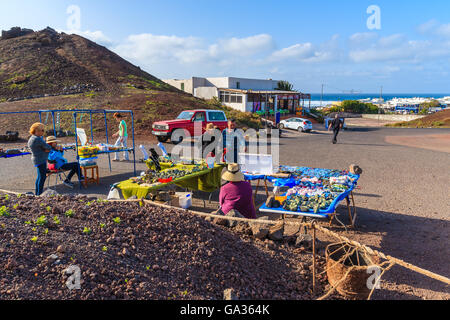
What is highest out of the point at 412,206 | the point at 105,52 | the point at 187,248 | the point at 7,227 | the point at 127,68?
the point at 105,52

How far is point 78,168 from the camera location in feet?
31.0

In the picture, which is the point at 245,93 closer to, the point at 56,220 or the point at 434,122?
the point at 434,122

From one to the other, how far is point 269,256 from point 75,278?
7.97 feet

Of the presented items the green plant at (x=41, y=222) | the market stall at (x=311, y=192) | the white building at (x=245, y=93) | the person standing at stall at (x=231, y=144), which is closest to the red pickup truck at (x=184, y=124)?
the person standing at stall at (x=231, y=144)

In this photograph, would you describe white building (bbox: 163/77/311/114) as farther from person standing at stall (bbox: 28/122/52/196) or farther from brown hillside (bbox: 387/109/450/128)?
person standing at stall (bbox: 28/122/52/196)

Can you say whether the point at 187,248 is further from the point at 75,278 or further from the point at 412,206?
the point at 412,206

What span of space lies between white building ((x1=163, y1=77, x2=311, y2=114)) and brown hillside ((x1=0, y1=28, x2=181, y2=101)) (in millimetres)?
5346

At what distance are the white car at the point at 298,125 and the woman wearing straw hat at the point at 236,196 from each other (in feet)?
85.4

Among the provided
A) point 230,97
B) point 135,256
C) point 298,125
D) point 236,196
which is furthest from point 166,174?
point 230,97

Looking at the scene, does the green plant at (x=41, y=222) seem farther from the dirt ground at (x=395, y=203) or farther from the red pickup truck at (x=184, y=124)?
the red pickup truck at (x=184, y=124)

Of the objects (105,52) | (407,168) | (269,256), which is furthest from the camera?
(105,52)

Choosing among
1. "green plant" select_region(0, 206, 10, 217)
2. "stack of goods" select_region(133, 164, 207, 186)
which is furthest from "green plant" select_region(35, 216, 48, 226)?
"stack of goods" select_region(133, 164, 207, 186)

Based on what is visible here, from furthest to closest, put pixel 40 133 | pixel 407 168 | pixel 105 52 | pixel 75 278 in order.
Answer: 1. pixel 105 52
2. pixel 407 168
3. pixel 40 133
4. pixel 75 278
